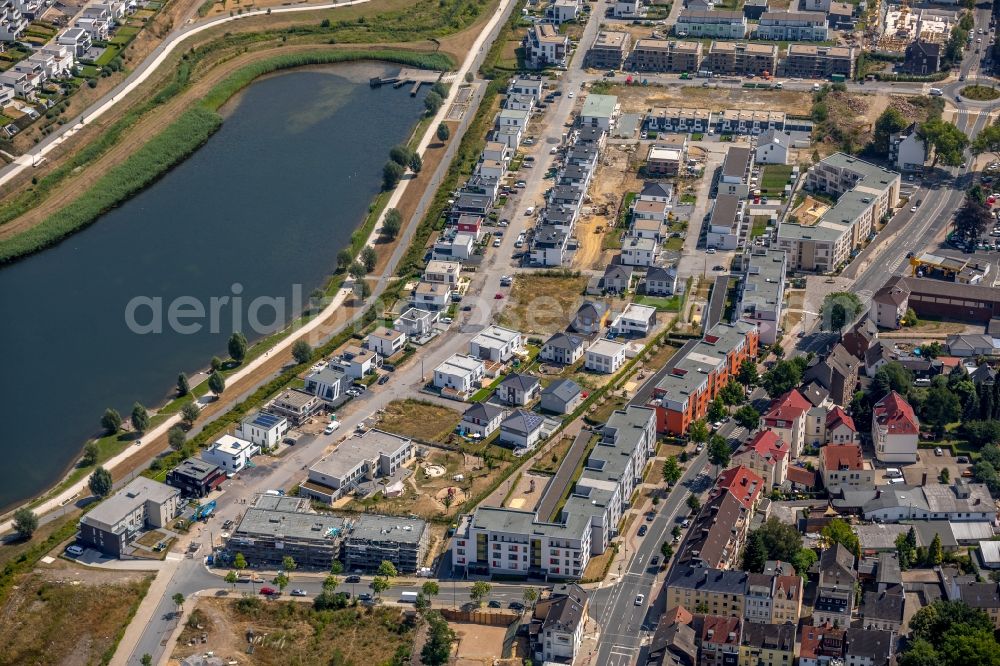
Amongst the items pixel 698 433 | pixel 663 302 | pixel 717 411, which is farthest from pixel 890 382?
pixel 663 302

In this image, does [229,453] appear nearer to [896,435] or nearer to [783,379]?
[783,379]

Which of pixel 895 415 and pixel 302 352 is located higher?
pixel 302 352

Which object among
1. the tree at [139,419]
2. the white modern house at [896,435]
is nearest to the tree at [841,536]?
the white modern house at [896,435]

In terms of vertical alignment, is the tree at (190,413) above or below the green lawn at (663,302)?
above

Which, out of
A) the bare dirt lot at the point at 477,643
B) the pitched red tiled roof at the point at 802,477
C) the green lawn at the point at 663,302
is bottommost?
the bare dirt lot at the point at 477,643

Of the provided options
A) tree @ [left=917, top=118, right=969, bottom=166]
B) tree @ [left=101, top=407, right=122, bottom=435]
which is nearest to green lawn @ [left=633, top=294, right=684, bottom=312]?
tree @ [left=917, top=118, right=969, bottom=166]

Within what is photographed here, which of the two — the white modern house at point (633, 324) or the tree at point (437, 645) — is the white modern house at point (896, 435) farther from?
the tree at point (437, 645)
